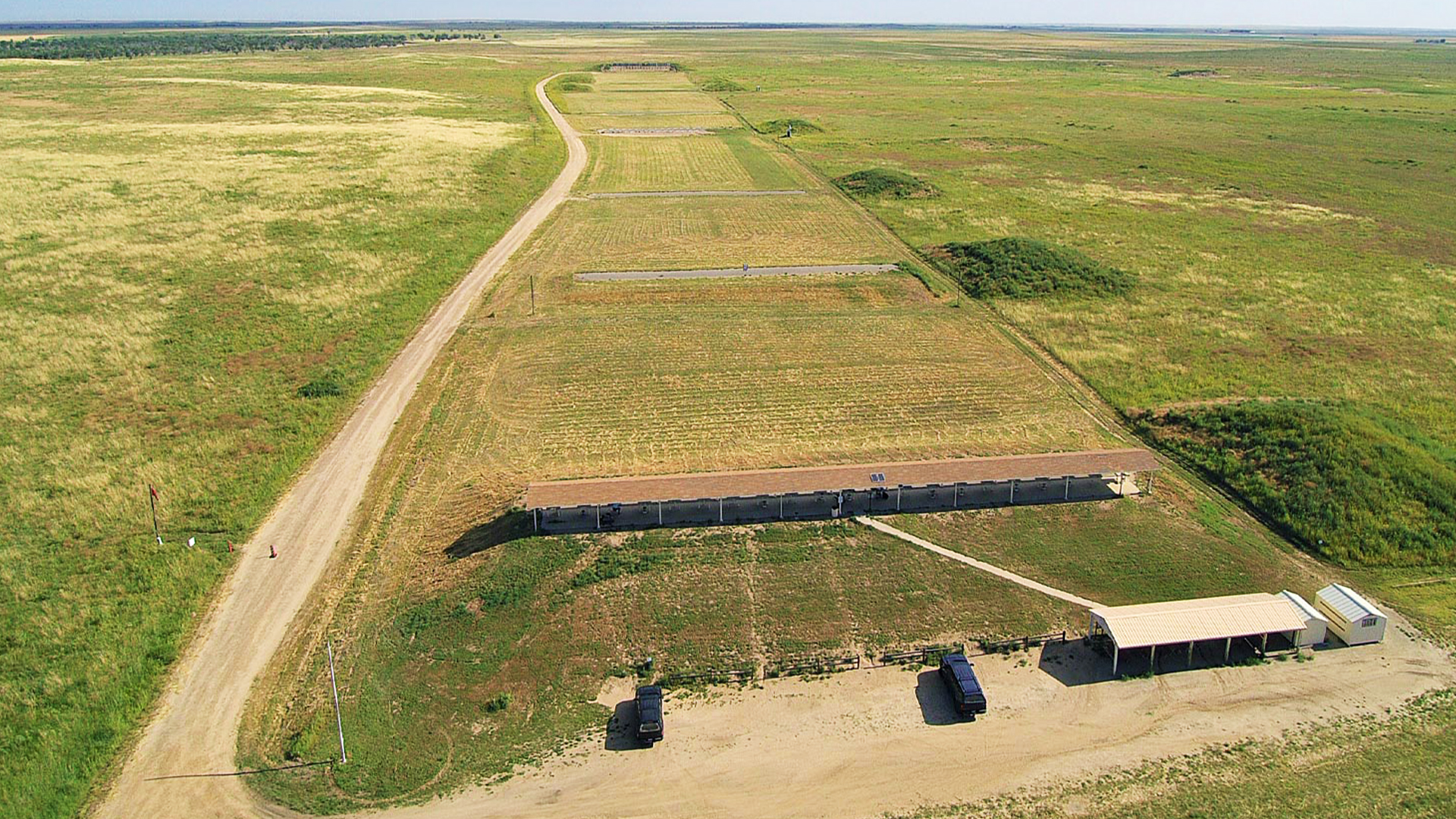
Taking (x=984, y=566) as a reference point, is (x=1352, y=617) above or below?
above

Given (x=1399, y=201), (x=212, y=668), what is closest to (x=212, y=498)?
(x=212, y=668)

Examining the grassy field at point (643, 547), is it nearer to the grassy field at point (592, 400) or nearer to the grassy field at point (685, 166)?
the grassy field at point (592, 400)

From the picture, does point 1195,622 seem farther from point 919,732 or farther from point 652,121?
point 652,121

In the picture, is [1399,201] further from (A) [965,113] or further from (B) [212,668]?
(B) [212,668]

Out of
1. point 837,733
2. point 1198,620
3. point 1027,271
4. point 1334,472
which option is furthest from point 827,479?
point 1027,271

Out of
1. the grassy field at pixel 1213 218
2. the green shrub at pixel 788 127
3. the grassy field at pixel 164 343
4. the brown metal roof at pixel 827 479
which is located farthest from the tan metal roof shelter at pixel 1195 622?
the green shrub at pixel 788 127

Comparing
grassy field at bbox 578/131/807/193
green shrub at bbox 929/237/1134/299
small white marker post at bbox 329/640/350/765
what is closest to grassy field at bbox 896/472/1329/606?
small white marker post at bbox 329/640/350/765

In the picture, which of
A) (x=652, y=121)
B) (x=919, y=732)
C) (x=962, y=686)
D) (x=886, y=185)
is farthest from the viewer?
(x=652, y=121)
